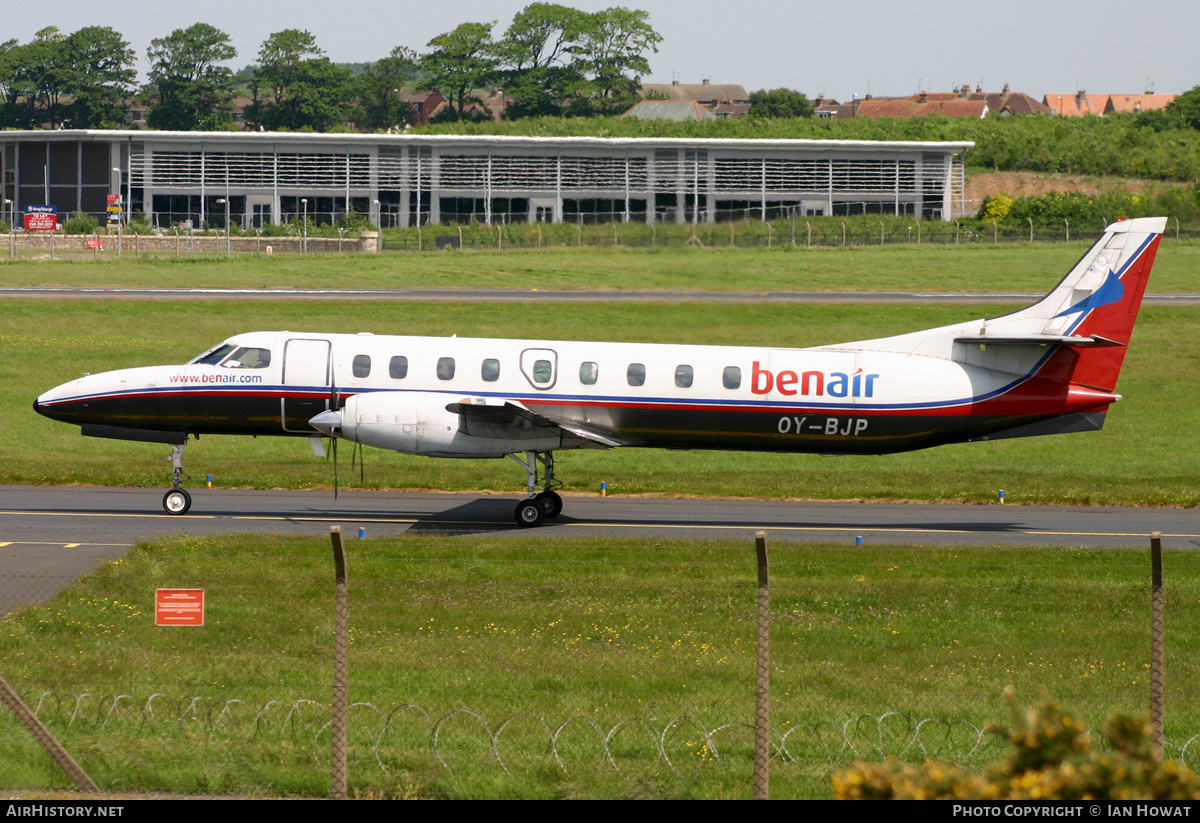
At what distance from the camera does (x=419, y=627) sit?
50.5ft

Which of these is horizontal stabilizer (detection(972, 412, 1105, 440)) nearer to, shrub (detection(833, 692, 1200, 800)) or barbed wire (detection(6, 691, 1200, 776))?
barbed wire (detection(6, 691, 1200, 776))

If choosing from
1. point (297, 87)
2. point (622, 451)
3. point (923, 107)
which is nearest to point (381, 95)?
point (297, 87)

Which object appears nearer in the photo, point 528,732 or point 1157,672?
point 1157,672

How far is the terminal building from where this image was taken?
164 ft

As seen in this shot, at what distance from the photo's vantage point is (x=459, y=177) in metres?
76.1

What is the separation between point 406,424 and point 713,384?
5.77m

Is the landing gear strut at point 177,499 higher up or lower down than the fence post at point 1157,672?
lower down

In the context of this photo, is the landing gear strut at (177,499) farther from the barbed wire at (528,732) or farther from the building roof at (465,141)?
the building roof at (465,141)

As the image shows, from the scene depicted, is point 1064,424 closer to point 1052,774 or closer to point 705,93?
point 1052,774

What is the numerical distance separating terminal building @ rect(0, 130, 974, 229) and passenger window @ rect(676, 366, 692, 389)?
4855 millimetres

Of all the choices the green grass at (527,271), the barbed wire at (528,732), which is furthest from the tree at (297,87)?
the barbed wire at (528,732)

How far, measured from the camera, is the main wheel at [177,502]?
23.6m

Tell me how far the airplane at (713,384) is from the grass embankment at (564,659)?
344 centimetres
